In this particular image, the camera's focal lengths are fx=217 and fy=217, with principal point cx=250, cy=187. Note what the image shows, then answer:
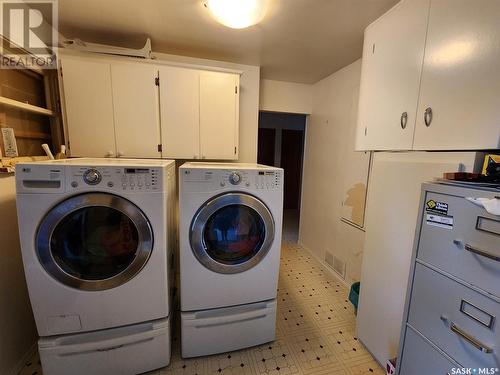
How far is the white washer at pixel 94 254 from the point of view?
106 cm

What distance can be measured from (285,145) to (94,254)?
178 inches

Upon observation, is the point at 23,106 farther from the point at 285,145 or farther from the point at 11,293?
the point at 285,145

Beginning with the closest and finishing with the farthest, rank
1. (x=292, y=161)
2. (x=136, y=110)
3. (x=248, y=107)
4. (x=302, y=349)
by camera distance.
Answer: (x=302, y=349), (x=136, y=110), (x=248, y=107), (x=292, y=161)

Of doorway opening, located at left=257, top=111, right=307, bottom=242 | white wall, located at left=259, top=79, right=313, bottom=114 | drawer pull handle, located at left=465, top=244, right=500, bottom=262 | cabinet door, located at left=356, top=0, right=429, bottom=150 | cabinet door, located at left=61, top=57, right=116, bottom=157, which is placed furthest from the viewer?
doorway opening, located at left=257, top=111, right=307, bottom=242

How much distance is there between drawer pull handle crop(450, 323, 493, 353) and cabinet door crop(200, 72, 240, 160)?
185 cm

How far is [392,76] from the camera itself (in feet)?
4.36

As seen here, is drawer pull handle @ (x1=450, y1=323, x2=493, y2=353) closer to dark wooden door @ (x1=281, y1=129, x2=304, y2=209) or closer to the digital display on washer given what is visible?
the digital display on washer

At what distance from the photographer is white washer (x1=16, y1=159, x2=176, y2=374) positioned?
106 centimetres

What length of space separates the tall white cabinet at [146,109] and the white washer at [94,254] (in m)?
0.82

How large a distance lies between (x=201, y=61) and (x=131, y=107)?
89 centimetres

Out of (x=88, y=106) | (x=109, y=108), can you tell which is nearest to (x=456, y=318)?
(x=109, y=108)

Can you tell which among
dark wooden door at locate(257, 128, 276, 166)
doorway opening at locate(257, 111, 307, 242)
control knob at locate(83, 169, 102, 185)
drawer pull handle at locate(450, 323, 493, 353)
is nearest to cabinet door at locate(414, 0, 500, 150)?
drawer pull handle at locate(450, 323, 493, 353)

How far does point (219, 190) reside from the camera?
4.27 feet

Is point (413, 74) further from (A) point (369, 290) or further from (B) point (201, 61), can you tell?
(B) point (201, 61)
